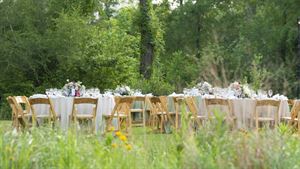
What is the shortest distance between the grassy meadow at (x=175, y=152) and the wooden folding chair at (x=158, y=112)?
27.8ft

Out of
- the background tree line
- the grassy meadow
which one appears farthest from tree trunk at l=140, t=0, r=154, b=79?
the grassy meadow

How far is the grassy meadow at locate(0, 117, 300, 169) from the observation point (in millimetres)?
3533

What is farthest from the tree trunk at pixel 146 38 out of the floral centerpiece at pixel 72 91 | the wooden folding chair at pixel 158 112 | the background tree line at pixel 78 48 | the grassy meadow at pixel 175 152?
the grassy meadow at pixel 175 152

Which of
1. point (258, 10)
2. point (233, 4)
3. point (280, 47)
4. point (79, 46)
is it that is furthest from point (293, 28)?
point (79, 46)

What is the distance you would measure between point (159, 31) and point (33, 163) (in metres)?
21.2

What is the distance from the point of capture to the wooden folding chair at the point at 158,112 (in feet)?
42.8

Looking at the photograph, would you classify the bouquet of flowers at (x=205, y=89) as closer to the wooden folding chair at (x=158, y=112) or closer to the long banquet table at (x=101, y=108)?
the wooden folding chair at (x=158, y=112)

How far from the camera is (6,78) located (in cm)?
2166

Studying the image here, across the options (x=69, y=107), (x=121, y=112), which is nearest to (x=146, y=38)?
(x=121, y=112)

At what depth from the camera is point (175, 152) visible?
13.1ft

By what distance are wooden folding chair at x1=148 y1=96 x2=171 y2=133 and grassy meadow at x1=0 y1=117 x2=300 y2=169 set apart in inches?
334

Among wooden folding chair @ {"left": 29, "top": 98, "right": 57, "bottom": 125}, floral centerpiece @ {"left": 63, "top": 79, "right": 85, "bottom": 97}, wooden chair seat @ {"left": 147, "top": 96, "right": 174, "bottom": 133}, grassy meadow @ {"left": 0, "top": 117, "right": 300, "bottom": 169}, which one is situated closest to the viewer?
grassy meadow @ {"left": 0, "top": 117, "right": 300, "bottom": 169}

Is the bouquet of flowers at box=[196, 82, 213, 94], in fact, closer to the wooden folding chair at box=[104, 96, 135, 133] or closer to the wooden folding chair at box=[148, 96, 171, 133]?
the wooden folding chair at box=[148, 96, 171, 133]

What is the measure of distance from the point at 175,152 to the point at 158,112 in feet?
31.9
